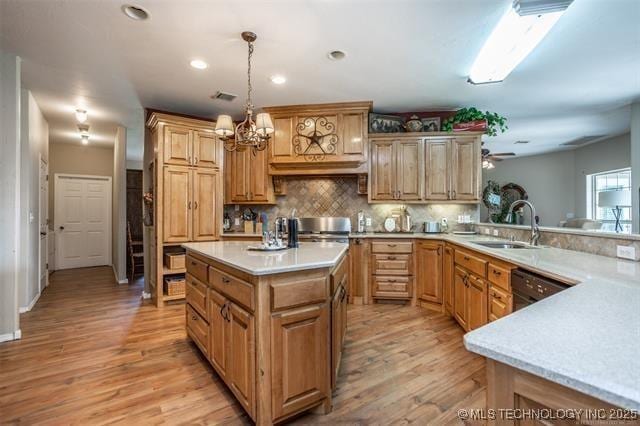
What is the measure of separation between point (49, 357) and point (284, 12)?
329 cm

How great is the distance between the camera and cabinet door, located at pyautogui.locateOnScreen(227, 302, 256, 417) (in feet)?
5.26

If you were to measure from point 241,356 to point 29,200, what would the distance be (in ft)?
12.2

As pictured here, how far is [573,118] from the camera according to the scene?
15.5ft

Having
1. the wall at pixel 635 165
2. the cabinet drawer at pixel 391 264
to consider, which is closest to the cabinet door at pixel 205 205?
the cabinet drawer at pixel 391 264

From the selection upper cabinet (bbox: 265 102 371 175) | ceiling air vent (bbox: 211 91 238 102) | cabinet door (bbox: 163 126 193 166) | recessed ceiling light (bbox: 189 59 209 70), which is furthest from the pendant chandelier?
cabinet door (bbox: 163 126 193 166)

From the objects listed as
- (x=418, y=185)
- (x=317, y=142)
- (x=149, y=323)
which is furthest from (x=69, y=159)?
(x=418, y=185)

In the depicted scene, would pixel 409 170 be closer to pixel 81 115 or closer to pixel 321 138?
pixel 321 138

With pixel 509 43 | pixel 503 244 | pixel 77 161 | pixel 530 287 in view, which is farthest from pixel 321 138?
pixel 77 161

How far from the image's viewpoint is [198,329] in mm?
2426

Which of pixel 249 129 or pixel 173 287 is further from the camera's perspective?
pixel 173 287

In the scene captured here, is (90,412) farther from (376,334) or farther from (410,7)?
(410,7)

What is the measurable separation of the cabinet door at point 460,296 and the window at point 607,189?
4.45 meters

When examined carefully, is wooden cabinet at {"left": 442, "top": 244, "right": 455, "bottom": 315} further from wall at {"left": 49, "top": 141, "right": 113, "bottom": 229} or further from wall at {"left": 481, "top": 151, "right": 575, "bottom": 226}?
wall at {"left": 49, "top": 141, "right": 113, "bottom": 229}

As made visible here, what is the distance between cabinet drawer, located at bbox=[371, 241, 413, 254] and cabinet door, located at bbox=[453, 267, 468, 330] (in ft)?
2.34
